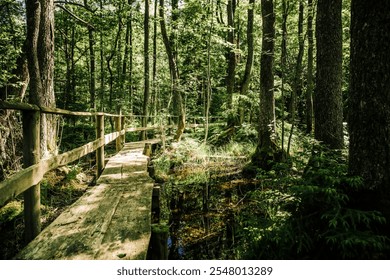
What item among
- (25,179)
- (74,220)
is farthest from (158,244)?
(25,179)

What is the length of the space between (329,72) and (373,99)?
3.49 m

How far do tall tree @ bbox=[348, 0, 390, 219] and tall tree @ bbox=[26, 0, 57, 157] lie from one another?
19.3ft

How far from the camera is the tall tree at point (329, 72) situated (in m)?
6.09

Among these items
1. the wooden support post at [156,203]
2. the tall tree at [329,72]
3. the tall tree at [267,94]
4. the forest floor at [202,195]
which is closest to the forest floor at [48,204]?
the wooden support post at [156,203]

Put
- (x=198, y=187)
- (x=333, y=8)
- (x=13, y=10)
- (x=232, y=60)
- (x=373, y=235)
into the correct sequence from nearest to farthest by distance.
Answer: (x=373, y=235) → (x=333, y=8) → (x=198, y=187) → (x=232, y=60) → (x=13, y=10)

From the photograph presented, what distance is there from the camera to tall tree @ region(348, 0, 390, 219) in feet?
9.67

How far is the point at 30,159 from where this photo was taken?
2.96 meters

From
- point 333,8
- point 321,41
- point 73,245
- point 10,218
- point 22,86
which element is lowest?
point 10,218

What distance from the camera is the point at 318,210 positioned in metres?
3.17

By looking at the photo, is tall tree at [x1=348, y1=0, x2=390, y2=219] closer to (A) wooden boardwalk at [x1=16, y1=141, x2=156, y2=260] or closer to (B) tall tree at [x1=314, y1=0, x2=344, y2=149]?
(A) wooden boardwalk at [x1=16, y1=141, x2=156, y2=260]
